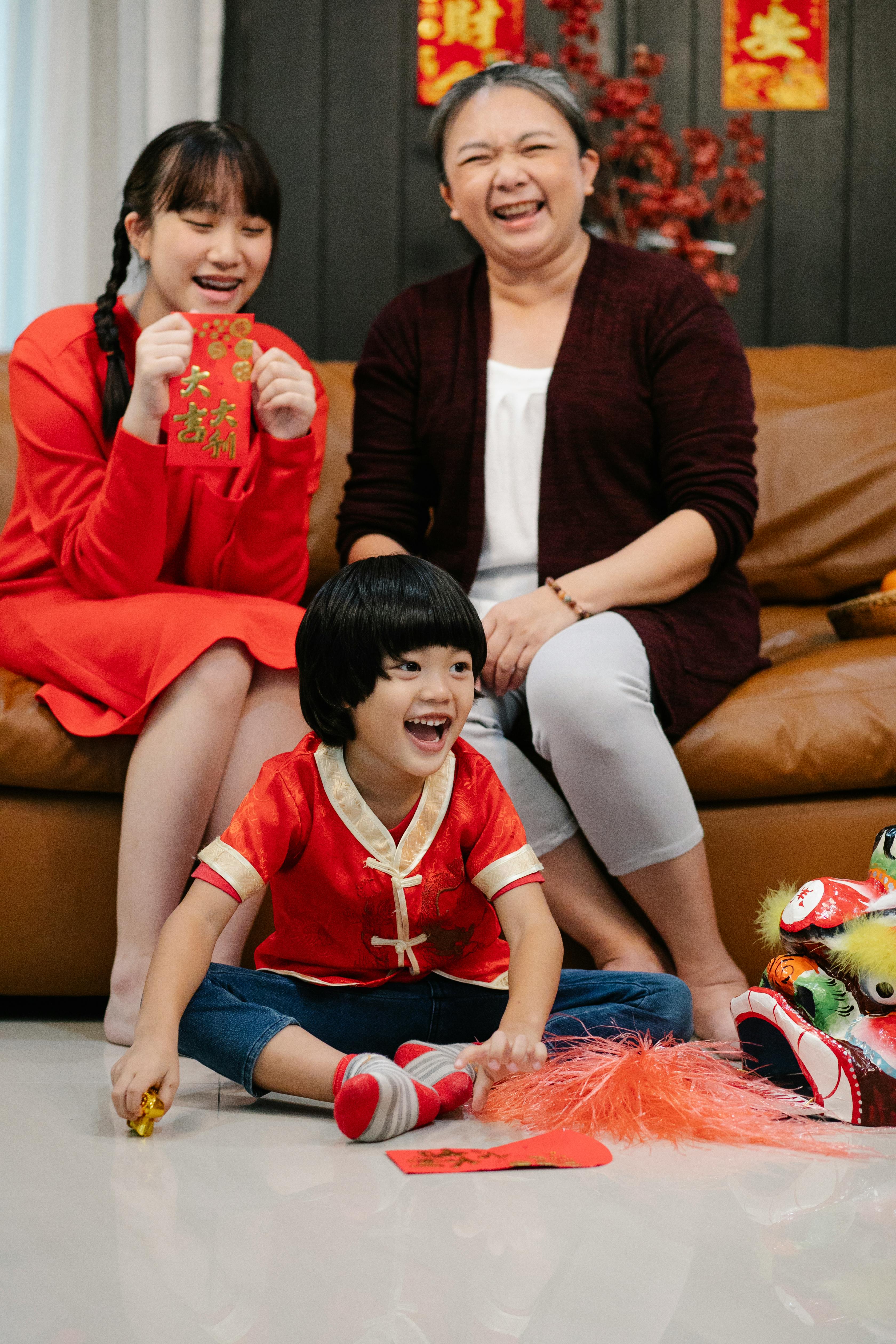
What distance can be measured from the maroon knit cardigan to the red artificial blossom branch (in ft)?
3.34

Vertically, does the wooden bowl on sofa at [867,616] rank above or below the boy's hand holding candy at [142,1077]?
above

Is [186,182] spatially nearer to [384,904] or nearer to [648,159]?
[384,904]

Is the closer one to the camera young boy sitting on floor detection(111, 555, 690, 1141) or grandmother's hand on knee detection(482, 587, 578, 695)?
young boy sitting on floor detection(111, 555, 690, 1141)

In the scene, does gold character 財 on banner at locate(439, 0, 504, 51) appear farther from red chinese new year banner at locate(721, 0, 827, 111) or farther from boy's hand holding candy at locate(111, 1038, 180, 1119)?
boy's hand holding candy at locate(111, 1038, 180, 1119)

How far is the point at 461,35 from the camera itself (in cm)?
278

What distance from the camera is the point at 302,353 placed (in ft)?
5.58

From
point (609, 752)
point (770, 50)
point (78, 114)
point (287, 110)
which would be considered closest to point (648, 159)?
point (770, 50)

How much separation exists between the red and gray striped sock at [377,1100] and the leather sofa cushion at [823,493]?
3.89 feet

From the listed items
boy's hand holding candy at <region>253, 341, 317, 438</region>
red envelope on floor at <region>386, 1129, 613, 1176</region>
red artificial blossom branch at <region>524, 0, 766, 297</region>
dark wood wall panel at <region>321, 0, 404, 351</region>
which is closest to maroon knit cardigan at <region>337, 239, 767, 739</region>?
boy's hand holding candy at <region>253, 341, 317, 438</region>

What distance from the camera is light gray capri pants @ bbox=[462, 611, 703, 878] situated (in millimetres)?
1319

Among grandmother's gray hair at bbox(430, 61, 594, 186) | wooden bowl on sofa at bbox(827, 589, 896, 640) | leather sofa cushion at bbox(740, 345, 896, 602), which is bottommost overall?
wooden bowl on sofa at bbox(827, 589, 896, 640)

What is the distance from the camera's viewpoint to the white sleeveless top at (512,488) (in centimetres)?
160

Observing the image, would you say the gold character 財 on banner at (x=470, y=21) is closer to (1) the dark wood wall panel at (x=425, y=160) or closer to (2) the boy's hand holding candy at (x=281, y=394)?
(1) the dark wood wall panel at (x=425, y=160)

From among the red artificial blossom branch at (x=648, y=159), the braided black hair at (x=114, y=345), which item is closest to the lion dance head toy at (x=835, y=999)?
the braided black hair at (x=114, y=345)
